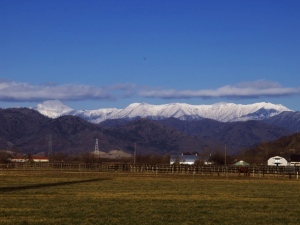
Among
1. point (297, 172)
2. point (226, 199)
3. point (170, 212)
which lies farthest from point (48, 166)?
point (170, 212)

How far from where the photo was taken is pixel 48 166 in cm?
11656

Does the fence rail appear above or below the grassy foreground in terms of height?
above

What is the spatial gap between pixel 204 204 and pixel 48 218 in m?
9.27

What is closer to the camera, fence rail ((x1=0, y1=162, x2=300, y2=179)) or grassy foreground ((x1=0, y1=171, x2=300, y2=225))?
grassy foreground ((x1=0, y1=171, x2=300, y2=225))

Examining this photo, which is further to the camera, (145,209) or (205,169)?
(205,169)

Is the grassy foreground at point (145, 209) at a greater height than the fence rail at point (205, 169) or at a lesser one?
lesser

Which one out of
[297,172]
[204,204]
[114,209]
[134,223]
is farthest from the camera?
[297,172]

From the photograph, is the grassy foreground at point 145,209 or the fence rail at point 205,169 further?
the fence rail at point 205,169

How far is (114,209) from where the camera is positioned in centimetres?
2786

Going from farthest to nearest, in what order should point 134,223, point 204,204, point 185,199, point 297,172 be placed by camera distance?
1. point 297,172
2. point 185,199
3. point 204,204
4. point 134,223

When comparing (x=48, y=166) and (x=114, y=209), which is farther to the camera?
(x=48, y=166)

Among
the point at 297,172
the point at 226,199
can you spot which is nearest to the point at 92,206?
the point at 226,199

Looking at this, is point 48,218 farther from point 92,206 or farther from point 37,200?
point 37,200

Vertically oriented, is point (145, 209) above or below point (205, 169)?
below
